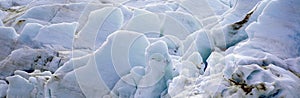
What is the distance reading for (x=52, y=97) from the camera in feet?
20.8

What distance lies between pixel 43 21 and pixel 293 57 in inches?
210

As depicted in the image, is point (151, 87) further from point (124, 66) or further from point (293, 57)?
point (293, 57)

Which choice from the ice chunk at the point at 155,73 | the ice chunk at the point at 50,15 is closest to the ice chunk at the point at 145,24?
the ice chunk at the point at 155,73

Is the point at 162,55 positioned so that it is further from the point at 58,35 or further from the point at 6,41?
the point at 6,41

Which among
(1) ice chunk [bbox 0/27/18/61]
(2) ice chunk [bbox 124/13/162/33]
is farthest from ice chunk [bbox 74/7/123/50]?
(1) ice chunk [bbox 0/27/18/61]

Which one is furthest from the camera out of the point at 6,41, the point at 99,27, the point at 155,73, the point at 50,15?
the point at 50,15

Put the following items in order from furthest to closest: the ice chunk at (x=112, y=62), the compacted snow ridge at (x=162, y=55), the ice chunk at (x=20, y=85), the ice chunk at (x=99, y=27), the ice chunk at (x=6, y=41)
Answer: the ice chunk at (x=6, y=41) → the ice chunk at (x=99, y=27) → the ice chunk at (x=20, y=85) → the ice chunk at (x=112, y=62) → the compacted snow ridge at (x=162, y=55)

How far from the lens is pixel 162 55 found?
18.8ft

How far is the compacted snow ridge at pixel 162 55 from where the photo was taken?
4.83 m

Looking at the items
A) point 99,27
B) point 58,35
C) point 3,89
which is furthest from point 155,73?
point 58,35

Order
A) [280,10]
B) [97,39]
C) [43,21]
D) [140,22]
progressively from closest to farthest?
[280,10], [140,22], [97,39], [43,21]

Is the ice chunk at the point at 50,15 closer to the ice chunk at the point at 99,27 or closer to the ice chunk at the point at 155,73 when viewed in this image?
the ice chunk at the point at 99,27

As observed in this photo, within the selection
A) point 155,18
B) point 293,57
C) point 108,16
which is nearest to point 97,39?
point 108,16

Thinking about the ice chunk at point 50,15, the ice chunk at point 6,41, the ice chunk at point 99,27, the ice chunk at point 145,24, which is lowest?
the ice chunk at point 50,15
